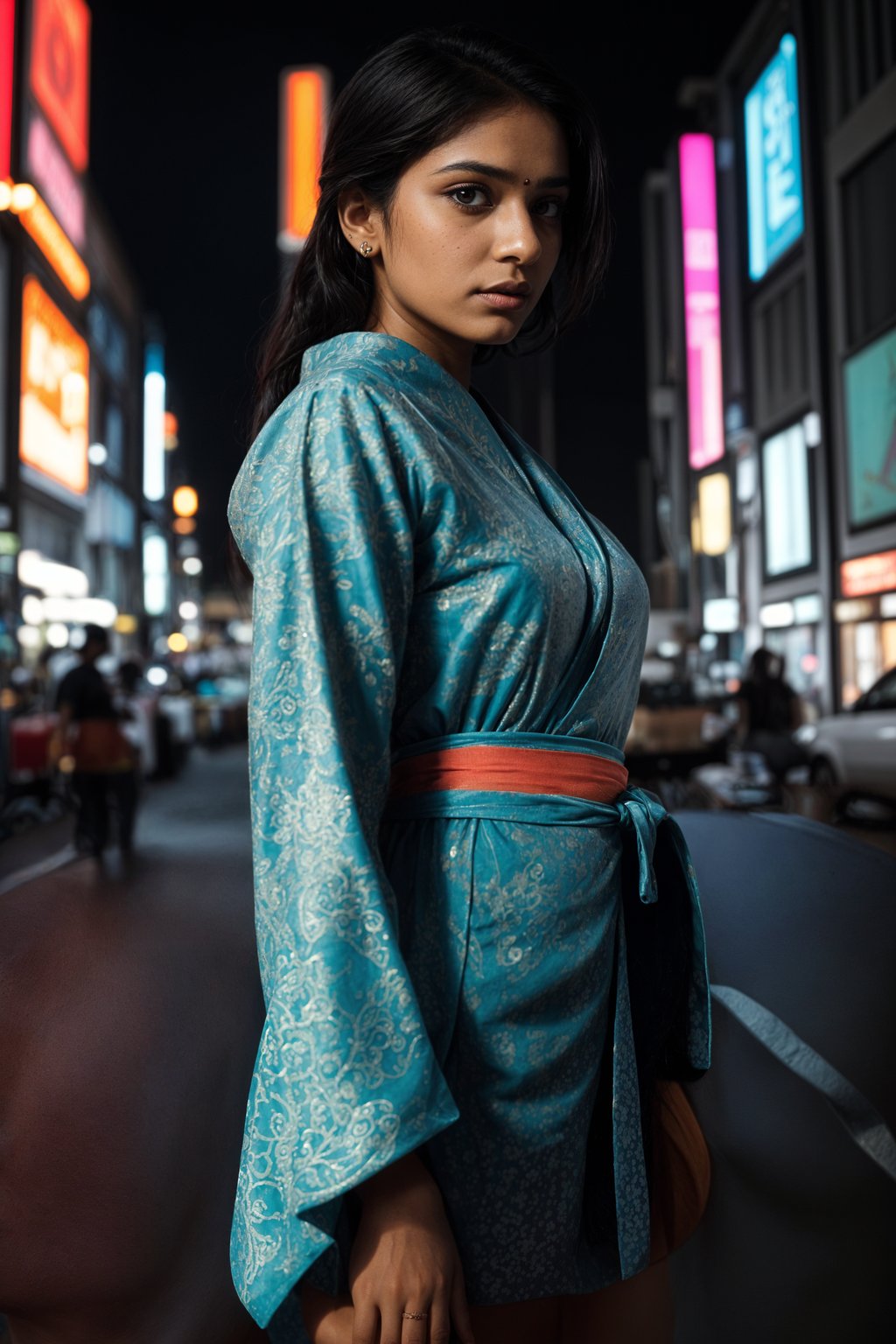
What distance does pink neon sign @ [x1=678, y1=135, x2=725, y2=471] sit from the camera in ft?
83.0

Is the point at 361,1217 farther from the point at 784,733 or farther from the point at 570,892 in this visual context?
the point at 784,733

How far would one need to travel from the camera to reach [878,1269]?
1502 mm

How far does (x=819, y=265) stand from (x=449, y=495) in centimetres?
1903

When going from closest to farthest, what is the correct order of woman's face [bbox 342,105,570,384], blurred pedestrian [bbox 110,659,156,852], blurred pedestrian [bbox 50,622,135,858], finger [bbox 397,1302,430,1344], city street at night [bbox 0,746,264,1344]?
finger [bbox 397,1302,430,1344] < woman's face [bbox 342,105,570,384] < city street at night [bbox 0,746,264,1344] < blurred pedestrian [bbox 50,622,135,858] < blurred pedestrian [bbox 110,659,156,852]

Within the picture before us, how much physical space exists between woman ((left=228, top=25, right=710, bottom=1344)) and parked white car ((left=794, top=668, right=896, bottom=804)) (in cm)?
664

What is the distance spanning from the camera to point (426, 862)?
940mm

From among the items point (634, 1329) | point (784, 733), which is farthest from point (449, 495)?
point (784, 733)

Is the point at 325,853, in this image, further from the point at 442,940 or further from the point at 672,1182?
the point at 672,1182

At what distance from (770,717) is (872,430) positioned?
10.5 meters

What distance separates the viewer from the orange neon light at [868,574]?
49.2 feet

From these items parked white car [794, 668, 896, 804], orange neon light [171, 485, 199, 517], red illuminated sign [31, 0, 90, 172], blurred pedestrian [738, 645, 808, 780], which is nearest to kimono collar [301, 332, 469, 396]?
blurred pedestrian [738, 645, 808, 780]

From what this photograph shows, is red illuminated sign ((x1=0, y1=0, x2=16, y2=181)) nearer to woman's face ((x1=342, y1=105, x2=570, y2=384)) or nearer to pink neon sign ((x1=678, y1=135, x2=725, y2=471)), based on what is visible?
pink neon sign ((x1=678, y1=135, x2=725, y2=471))

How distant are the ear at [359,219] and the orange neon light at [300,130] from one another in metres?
25.6

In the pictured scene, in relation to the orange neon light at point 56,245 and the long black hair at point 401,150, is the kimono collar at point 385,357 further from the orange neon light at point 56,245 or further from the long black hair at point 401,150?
the orange neon light at point 56,245
